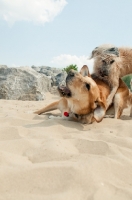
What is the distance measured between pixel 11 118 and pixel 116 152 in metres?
2.19

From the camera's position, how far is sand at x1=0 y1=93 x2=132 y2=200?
2.22 metres

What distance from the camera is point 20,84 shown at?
10.6 metres

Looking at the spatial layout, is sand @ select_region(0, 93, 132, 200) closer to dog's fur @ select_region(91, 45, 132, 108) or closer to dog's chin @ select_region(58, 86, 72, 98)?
dog's chin @ select_region(58, 86, 72, 98)

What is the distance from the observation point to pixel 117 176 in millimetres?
2594

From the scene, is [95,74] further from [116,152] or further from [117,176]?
[117,176]

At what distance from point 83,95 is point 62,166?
2323mm

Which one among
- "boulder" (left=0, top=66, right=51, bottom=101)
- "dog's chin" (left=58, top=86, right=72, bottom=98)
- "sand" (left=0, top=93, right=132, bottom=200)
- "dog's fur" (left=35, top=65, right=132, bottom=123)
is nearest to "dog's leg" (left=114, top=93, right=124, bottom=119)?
"dog's fur" (left=35, top=65, right=132, bottom=123)

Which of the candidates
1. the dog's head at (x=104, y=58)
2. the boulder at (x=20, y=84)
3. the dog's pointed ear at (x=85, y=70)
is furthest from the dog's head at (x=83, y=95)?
the boulder at (x=20, y=84)

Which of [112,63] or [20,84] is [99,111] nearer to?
[112,63]

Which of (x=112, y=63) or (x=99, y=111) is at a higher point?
(x=112, y=63)

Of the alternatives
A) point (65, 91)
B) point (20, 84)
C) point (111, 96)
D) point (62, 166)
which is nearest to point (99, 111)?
point (65, 91)

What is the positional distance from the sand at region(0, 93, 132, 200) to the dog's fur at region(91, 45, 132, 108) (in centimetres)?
208

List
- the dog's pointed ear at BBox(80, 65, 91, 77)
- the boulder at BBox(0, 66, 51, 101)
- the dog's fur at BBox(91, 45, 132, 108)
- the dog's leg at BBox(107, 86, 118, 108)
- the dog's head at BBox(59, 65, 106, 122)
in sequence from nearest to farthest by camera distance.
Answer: the dog's head at BBox(59, 65, 106, 122) → the dog's pointed ear at BBox(80, 65, 91, 77) → the dog's leg at BBox(107, 86, 118, 108) → the dog's fur at BBox(91, 45, 132, 108) → the boulder at BBox(0, 66, 51, 101)

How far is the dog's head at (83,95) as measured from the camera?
4840mm
